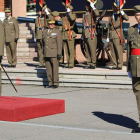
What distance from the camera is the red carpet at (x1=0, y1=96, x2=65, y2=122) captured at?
29.0ft

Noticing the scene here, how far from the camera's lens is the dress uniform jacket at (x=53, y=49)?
43.6 feet

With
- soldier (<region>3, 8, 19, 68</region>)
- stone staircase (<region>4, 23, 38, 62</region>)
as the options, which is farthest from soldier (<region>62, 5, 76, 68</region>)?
stone staircase (<region>4, 23, 38, 62</region>)

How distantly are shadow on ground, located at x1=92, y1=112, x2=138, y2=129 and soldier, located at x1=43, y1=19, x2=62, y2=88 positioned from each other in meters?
3.83

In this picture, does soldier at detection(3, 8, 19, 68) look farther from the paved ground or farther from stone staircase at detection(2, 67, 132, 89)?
the paved ground

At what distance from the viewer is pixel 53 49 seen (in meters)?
13.3

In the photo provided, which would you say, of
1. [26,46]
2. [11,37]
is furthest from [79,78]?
[26,46]

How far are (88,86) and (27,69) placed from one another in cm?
220

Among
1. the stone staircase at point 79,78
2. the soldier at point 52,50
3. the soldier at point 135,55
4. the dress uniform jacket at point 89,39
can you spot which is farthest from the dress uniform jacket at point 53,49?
the soldier at point 135,55

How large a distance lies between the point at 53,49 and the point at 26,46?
641cm

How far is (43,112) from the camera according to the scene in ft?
30.8

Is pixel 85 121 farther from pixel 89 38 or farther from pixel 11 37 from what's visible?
pixel 11 37

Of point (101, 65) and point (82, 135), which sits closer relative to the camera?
point (82, 135)

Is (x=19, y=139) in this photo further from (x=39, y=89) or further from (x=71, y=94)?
(x=39, y=89)

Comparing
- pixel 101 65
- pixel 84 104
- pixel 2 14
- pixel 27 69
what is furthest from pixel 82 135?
pixel 2 14
